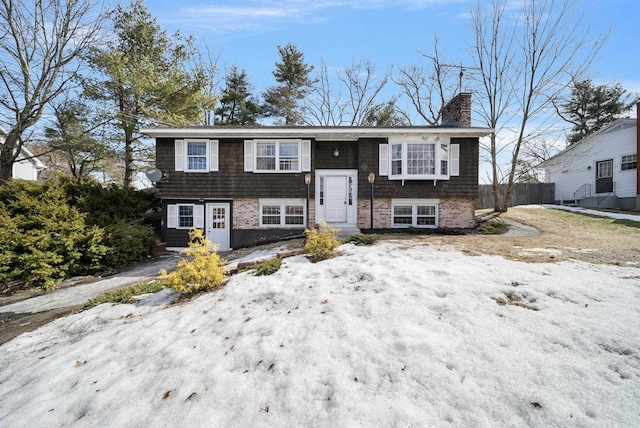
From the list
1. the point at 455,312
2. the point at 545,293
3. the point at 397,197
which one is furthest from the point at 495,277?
the point at 397,197

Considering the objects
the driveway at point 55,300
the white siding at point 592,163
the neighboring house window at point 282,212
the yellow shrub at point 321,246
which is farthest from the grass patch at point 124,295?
the white siding at point 592,163

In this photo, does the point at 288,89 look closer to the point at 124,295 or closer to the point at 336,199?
the point at 336,199

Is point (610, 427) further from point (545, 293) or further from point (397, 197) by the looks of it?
point (397, 197)

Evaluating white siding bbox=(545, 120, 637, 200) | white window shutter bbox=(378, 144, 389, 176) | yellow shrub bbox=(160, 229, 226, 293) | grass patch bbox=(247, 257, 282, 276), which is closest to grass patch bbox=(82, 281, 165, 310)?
yellow shrub bbox=(160, 229, 226, 293)

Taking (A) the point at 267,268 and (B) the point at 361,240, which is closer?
(A) the point at 267,268

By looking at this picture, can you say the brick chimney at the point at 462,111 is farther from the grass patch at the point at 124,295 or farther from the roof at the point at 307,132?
the grass patch at the point at 124,295

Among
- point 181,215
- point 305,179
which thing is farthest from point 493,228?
point 181,215

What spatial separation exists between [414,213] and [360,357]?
10754 mm

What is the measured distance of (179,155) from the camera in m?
12.9

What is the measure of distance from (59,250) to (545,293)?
41.4ft

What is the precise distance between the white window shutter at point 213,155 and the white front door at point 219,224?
1777 millimetres

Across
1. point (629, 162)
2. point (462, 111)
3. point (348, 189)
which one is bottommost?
point (348, 189)

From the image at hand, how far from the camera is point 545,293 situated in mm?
4324

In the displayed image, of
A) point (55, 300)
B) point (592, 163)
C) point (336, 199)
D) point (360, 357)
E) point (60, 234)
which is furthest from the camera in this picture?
point (592, 163)
